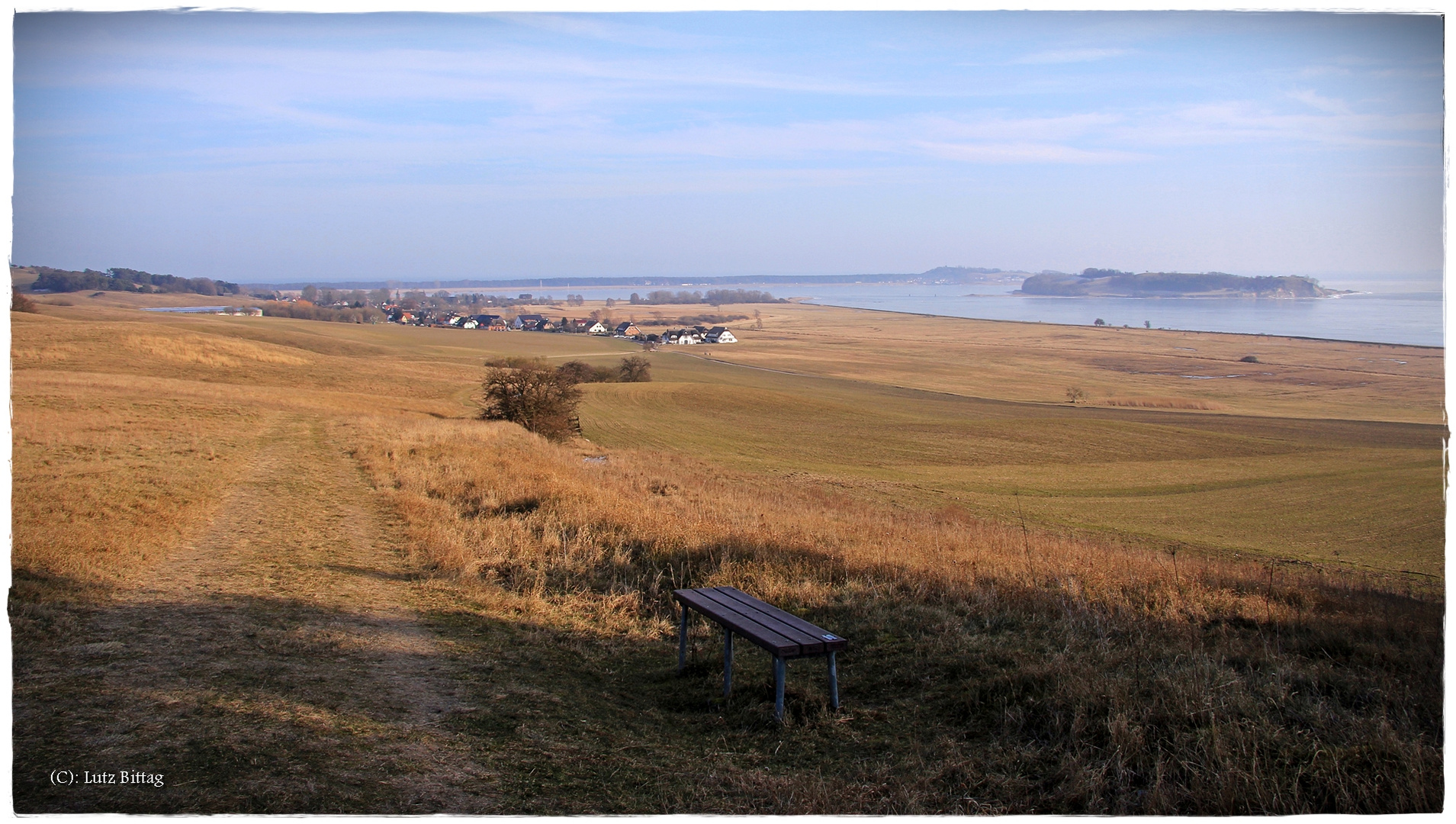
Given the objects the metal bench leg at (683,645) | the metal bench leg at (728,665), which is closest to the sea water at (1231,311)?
the metal bench leg at (728,665)

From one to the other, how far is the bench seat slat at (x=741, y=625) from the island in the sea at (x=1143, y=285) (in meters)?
31.7

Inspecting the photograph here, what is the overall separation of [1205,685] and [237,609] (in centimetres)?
690

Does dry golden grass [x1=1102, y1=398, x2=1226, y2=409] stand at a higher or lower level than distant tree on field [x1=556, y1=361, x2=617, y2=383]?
lower

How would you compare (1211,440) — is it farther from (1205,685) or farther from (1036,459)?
(1205,685)

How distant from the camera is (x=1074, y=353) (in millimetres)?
100938

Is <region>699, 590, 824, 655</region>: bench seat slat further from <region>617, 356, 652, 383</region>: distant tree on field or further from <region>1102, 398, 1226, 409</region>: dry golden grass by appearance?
<region>617, 356, 652, 383</region>: distant tree on field

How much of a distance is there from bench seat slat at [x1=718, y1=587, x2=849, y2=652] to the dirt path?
6.49 feet

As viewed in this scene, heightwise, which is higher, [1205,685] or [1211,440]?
[1205,685]

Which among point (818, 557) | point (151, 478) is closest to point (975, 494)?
point (818, 557)

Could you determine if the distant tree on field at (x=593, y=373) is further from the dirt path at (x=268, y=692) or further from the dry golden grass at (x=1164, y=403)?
the dirt path at (x=268, y=692)

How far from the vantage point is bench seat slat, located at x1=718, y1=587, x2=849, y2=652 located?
4945mm

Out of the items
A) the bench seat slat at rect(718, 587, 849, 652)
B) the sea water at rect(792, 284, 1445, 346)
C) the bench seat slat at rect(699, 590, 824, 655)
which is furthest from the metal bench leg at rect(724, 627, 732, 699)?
the sea water at rect(792, 284, 1445, 346)

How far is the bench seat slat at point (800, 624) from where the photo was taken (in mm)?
4945

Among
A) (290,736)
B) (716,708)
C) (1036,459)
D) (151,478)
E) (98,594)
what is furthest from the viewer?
(1036,459)
